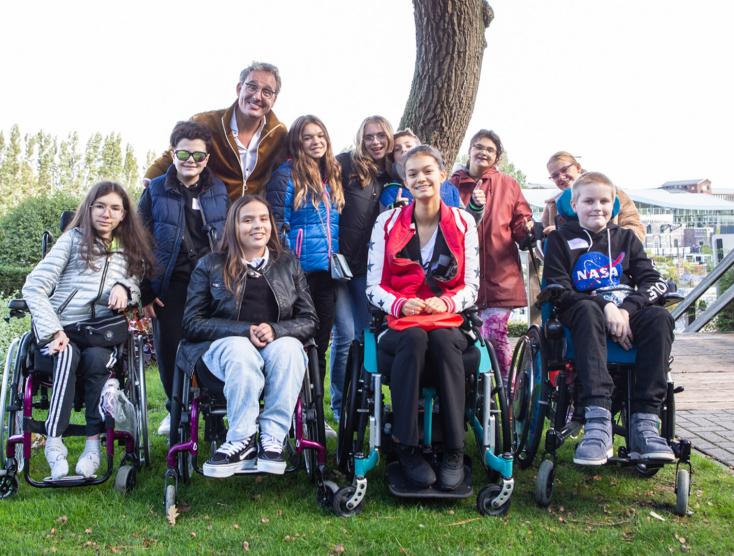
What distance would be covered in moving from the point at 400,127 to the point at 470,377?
3.38 metres

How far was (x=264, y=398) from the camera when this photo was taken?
3.19 meters

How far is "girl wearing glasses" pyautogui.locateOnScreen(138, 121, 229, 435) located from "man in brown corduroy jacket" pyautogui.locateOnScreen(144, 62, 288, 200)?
24 centimetres

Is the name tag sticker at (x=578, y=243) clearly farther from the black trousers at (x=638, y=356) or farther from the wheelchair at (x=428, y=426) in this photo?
the wheelchair at (x=428, y=426)

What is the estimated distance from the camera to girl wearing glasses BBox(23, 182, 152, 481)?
3.24 m

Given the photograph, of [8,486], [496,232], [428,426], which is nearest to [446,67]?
[496,232]

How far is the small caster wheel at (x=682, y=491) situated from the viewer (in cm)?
304

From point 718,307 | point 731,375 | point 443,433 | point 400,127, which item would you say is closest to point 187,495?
point 443,433

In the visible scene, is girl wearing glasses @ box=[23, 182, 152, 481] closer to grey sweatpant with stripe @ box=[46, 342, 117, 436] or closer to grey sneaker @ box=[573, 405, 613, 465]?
grey sweatpant with stripe @ box=[46, 342, 117, 436]

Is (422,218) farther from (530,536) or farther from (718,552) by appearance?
(718,552)

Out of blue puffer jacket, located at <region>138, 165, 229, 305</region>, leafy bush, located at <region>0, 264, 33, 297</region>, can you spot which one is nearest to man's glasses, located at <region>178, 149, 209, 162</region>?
blue puffer jacket, located at <region>138, 165, 229, 305</region>

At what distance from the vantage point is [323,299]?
13.2ft

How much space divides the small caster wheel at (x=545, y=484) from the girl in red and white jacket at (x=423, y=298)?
357 mm

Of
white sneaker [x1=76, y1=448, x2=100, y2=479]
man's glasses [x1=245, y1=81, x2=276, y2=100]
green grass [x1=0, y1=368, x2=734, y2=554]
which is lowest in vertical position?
green grass [x1=0, y1=368, x2=734, y2=554]

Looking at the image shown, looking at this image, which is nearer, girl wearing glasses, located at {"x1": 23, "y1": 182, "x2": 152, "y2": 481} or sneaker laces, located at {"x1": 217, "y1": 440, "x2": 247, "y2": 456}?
sneaker laces, located at {"x1": 217, "y1": 440, "x2": 247, "y2": 456}
